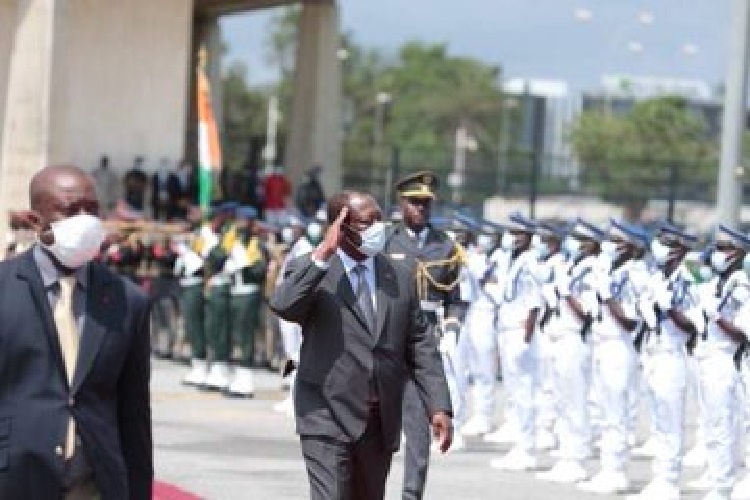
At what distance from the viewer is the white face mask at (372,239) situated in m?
9.78

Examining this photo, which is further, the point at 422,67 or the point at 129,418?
the point at 422,67

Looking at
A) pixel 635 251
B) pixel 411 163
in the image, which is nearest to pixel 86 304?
pixel 635 251

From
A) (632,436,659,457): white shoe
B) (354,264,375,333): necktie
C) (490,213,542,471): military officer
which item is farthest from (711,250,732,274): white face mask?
(354,264,375,333): necktie

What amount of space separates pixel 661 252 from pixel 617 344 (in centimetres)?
101

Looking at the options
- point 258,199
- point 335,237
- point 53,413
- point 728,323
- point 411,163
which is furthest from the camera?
point 411,163

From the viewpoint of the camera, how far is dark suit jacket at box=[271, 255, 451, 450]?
9758mm

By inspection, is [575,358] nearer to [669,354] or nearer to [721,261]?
[669,354]

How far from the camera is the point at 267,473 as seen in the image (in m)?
16.4

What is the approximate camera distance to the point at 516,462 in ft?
58.6

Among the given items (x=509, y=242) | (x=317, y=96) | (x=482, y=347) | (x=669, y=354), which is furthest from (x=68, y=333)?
(x=317, y=96)

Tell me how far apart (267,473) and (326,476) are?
6.75 meters

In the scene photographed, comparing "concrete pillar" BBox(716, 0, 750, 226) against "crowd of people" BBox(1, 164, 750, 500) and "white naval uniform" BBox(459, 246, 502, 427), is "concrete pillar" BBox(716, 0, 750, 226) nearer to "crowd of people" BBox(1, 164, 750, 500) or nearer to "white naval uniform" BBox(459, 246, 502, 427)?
"crowd of people" BBox(1, 164, 750, 500)

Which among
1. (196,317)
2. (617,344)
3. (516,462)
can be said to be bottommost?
(516,462)

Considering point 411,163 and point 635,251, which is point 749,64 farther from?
point 411,163
